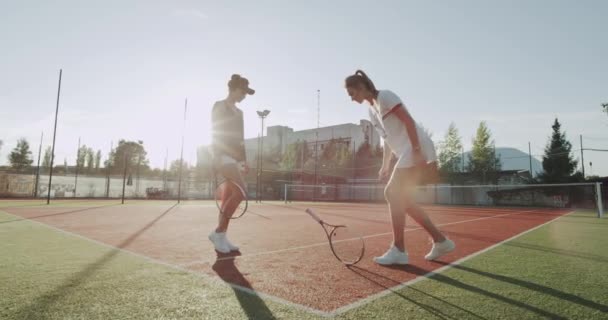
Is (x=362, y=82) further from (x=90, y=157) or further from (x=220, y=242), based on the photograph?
(x=90, y=157)

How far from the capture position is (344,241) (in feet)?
13.2

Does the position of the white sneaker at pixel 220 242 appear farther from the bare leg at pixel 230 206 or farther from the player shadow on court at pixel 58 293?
the player shadow on court at pixel 58 293

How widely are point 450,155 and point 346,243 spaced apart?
143ft

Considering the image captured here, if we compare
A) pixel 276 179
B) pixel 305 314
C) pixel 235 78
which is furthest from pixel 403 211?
pixel 276 179

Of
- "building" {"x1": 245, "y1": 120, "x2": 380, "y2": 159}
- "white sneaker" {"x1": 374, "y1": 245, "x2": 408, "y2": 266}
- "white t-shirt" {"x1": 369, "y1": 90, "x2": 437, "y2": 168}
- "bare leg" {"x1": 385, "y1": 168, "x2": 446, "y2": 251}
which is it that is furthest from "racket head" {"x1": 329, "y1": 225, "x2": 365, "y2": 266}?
"building" {"x1": 245, "y1": 120, "x2": 380, "y2": 159}

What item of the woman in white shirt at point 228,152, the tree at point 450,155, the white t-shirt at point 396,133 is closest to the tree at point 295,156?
the tree at point 450,155

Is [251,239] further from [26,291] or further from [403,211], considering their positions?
[26,291]

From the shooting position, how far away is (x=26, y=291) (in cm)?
255

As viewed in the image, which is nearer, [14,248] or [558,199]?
[14,248]

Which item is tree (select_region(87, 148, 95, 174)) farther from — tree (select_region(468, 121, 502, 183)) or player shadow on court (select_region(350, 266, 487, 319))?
player shadow on court (select_region(350, 266, 487, 319))

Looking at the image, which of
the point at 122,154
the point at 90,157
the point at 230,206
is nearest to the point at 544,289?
the point at 230,206

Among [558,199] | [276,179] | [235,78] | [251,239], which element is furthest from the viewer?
[276,179]

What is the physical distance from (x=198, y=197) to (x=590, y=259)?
132 feet

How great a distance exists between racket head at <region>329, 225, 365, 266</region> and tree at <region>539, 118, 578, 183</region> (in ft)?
141
